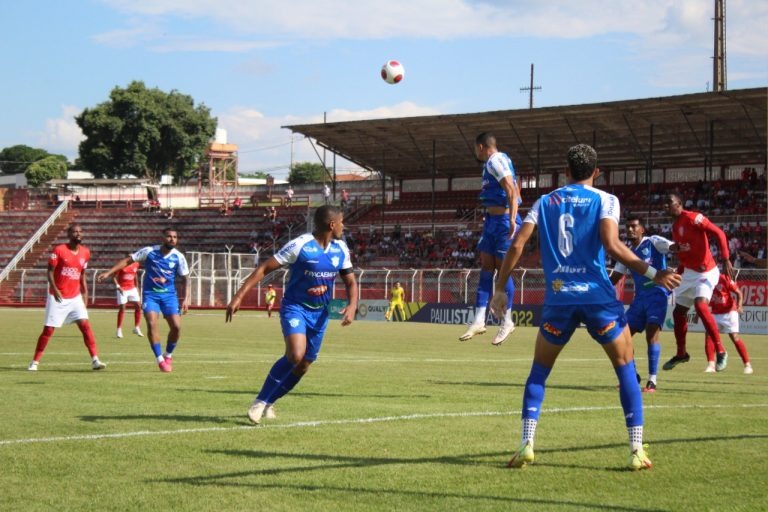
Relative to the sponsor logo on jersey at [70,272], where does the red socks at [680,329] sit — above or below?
below

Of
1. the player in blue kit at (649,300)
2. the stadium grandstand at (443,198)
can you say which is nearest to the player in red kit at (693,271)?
the player in blue kit at (649,300)

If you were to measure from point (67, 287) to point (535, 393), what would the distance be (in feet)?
36.9

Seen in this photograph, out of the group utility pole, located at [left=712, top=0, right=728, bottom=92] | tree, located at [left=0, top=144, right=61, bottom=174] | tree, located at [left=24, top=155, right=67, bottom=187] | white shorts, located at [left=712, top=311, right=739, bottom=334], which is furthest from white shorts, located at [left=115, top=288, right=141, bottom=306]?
tree, located at [left=0, top=144, right=61, bottom=174]

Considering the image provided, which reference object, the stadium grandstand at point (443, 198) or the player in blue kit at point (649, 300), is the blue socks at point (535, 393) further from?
the stadium grandstand at point (443, 198)

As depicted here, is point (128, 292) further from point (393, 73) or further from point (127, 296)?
point (393, 73)

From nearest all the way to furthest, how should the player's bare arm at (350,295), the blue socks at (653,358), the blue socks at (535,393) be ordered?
the blue socks at (535,393)
the player's bare arm at (350,295)
the blue socks at (653,358)

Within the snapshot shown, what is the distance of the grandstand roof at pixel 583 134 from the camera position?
165 ft

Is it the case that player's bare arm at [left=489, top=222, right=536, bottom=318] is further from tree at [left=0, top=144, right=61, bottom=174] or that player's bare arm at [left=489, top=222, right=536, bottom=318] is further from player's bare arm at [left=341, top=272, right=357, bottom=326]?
tree at [left=0, top=144, right=61, bottom=174]

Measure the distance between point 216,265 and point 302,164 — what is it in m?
92.8

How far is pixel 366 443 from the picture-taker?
8789 millimetres

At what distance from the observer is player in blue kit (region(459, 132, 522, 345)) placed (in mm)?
12633

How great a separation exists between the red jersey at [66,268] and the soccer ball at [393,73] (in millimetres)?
12965

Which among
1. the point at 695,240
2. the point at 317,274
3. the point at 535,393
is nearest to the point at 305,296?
the point at 317,274

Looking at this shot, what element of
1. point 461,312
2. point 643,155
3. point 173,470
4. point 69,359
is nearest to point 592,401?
point 173,470
